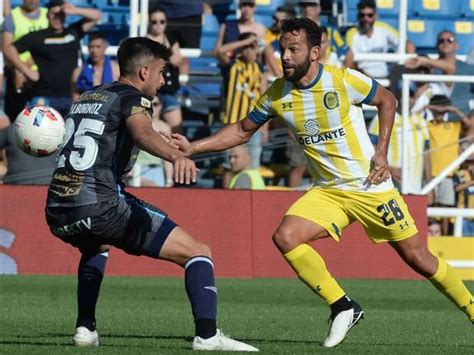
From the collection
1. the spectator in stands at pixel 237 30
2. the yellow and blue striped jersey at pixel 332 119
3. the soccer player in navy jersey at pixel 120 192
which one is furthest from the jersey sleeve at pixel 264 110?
the spectator in stands at pixel 237 30

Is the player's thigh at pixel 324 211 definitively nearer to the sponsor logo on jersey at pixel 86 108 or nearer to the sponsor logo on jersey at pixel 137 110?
the sponsor logo on jersey at pixel 137 110

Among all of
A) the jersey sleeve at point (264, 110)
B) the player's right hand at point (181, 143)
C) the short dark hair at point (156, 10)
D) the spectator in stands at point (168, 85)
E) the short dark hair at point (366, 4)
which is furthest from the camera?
the short dark hair at point (366, 4)

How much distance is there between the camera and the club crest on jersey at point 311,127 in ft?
29.9

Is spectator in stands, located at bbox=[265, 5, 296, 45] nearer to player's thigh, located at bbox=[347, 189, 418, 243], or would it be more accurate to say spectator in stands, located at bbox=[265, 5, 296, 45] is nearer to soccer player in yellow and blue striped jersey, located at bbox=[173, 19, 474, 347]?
soccer player in yellow and blue striped jersey, located at bbox=[173, 19, 474, 347]

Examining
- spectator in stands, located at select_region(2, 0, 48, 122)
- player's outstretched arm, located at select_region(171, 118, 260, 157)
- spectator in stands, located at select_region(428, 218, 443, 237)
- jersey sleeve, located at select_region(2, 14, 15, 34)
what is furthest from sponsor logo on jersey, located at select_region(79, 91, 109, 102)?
spectator in stands, located at select_region(428, 218, 443, 237)

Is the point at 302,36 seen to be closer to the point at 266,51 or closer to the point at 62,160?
the point at 62,160

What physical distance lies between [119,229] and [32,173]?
8.08 meters

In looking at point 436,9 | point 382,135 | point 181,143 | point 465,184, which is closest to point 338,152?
point 382,135

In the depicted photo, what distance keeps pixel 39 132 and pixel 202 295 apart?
1723 millimetres

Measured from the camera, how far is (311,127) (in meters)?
9.14

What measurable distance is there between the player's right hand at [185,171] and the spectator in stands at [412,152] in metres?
9.23

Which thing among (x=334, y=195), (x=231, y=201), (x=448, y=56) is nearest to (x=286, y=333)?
(x=334, y=195)

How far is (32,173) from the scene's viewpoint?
15.9 metres

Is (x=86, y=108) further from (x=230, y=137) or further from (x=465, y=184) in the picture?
(x=465, y=184)
